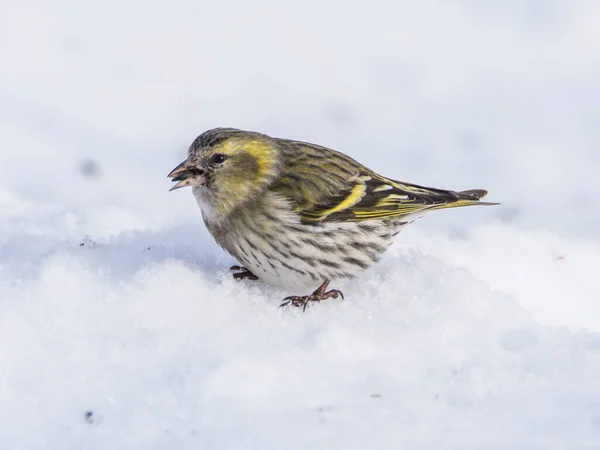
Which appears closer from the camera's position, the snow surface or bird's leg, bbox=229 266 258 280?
the snow surface

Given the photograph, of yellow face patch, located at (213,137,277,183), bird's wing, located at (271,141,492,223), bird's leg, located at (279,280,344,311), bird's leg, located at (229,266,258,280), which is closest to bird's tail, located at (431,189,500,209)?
bird's wing, located at (271,141,492,223)

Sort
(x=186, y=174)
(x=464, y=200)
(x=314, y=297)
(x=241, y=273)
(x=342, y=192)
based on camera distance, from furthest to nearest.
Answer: (x=464, y=200) → (x=342, y=192) → (x=241, y=273) → (x=186, y=174) → (x=314, y=297)

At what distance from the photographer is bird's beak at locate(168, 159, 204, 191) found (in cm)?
529

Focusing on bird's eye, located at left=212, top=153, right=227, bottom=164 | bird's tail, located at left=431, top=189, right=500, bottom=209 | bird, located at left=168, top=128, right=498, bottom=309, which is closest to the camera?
bird, located at left=168, top=128, right=498, bottom=309

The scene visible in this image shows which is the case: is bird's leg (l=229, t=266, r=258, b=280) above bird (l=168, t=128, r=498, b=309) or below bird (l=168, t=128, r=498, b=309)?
below

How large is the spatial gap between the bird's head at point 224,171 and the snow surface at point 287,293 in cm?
40

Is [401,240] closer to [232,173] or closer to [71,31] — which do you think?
[232,173]

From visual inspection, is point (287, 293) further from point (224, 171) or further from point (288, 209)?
point (224, 171)

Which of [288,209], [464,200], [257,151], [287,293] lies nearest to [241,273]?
[287,293]

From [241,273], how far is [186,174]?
607 millimetres

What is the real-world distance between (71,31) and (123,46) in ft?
2.06

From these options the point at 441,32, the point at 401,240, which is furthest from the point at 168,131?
the point at 401,240

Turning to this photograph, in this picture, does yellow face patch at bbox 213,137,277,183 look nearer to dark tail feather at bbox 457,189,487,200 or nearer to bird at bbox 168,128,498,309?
bird at bbox 168,128,498,309

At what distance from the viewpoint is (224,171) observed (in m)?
5.40
